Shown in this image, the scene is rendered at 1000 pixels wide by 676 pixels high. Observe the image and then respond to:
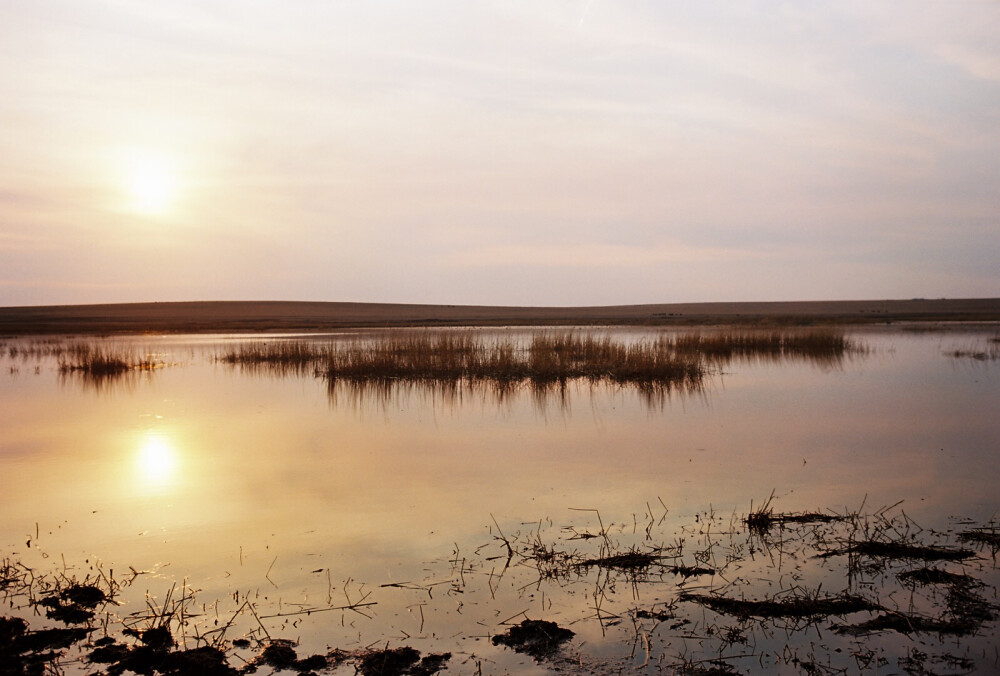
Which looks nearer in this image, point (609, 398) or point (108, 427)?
point (108, 427)

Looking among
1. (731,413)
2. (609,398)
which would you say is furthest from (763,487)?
(609,398)

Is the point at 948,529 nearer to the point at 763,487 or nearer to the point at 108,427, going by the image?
the point at 763,487

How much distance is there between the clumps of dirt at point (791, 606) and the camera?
13.4 ft

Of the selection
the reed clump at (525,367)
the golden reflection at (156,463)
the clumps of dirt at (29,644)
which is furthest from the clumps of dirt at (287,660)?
the reed clump at (525,367)

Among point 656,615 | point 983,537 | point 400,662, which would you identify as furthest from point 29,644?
point 983,537

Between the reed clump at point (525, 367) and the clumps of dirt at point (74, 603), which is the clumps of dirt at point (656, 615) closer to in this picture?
the clumps of dirt at point (74, 603)

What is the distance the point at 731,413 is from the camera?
37.8 ft

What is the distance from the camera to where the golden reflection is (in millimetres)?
7544

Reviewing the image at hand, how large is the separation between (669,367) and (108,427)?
406 inches

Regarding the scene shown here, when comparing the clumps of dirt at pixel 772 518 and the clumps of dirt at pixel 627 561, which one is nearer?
the clumps of dirt at pixel 627 561

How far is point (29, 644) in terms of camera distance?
12.6ft

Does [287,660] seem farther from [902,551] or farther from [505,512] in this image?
[902,551]

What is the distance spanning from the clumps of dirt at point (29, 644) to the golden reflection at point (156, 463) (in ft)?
11.1

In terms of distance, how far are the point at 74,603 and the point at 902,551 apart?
15.9 feet
